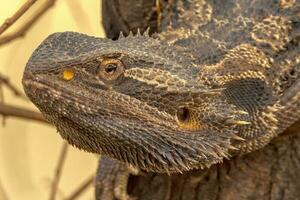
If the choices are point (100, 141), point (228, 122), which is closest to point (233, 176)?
point (228, 122)

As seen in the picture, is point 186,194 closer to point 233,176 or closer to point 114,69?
point 233,176

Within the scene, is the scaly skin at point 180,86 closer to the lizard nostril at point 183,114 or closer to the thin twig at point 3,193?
the lizard nostril at point 183,114

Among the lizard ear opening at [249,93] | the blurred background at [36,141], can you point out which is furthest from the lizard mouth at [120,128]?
the blurred background at [36,141]

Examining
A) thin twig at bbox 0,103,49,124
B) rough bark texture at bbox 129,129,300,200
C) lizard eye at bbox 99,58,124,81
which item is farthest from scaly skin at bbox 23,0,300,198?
thin twig at bbox 0,103,49,124

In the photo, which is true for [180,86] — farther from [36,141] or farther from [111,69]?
[36,141]

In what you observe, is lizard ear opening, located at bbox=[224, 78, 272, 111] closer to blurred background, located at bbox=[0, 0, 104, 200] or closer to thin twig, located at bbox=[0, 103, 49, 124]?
thin twig, located at bbox=[0, 103, 49, 124]

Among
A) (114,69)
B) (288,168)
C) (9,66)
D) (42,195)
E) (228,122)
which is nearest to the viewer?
(114,69)

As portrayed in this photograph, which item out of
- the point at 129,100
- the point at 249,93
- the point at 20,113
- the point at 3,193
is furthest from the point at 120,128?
the point at 3,193
